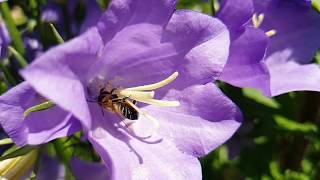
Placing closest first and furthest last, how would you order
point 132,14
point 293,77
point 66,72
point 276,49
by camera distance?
1. point 66,72
2. point 132,14
3. point 293,77
4. point 276,49

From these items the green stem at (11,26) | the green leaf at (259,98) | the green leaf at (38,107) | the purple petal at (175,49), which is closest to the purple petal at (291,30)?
the green leaf at (259,98)

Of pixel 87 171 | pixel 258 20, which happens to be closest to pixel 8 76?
pixel 87 171

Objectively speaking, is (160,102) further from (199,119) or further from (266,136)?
(266,136)

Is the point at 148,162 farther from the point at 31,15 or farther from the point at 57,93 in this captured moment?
the point at 31,15

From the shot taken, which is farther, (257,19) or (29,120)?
(257,19)

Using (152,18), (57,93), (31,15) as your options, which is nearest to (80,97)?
(57,93)

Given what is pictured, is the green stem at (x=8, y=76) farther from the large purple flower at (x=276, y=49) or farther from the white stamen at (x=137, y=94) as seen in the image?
the large purple flower at (x=276, y=49)
